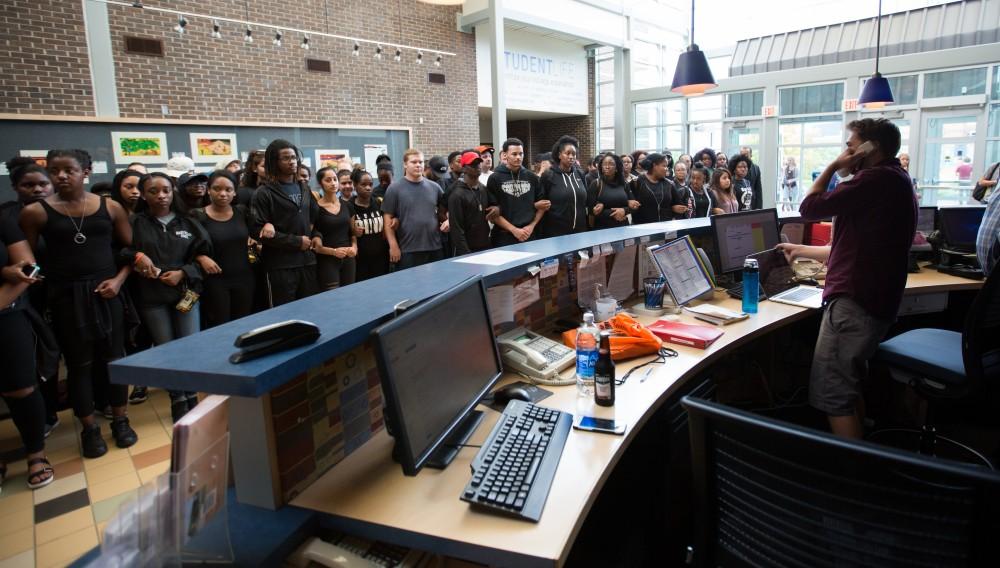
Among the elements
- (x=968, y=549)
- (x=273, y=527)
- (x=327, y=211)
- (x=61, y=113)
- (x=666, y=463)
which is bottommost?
(x=666, y=463)

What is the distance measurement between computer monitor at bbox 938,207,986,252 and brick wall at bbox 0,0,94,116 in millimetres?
7258

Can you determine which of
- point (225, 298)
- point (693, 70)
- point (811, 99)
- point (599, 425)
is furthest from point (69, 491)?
point (811, 99)

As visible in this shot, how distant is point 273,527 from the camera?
3.82 ft

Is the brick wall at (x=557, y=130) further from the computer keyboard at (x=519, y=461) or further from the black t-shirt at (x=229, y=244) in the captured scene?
the computer keyboard at (x=519, y=461)

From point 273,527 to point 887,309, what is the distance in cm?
229

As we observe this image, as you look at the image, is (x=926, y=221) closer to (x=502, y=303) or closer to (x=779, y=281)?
(x=779, y=281)

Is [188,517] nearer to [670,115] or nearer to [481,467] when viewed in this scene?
[481,467]

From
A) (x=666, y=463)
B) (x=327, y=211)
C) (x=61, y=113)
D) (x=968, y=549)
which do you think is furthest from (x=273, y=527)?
(x=61, y=113)

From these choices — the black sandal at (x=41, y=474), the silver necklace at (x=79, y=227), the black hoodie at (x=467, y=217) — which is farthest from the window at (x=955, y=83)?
the black sandal at (x=41, y=474)

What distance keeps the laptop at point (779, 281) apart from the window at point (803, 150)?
7601 millimetres

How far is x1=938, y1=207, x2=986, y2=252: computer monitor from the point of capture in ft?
11.1

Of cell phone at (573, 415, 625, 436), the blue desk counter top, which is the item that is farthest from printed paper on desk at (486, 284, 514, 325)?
cell phone at (573, 415, 625, 436)

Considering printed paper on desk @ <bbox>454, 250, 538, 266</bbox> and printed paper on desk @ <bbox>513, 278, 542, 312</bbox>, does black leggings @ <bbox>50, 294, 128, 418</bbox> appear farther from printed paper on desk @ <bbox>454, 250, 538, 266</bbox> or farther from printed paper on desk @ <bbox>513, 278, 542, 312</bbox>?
printed paper on desk @ <bbox>513, 278, 542, 312</bbox>

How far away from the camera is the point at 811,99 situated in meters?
9.90
